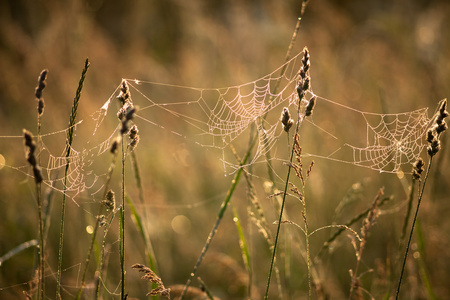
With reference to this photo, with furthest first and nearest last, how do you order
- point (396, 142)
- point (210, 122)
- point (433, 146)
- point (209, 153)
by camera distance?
point (210, 122) → point (209, 153) → point (396, 142) → point (433, 146)

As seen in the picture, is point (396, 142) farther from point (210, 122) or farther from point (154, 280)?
point (210, 122)

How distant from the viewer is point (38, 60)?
357cm

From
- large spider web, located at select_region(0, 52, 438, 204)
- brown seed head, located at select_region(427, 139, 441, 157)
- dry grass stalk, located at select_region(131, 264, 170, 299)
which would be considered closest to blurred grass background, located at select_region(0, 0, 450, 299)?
large spider web, located at select_region(0, 52, 438, 204)

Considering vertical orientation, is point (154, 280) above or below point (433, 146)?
below

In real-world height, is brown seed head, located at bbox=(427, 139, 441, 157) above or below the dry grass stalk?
above

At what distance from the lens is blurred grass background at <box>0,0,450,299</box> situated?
A: 234cm

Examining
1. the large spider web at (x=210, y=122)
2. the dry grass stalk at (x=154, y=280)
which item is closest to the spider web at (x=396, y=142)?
the large spider web at (x=210, y=122)

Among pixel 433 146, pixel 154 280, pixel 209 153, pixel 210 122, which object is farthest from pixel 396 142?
pixel 210 122

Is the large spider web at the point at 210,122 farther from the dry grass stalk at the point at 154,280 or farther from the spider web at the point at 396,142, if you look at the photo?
the dry grass stalk at the point at 154,280

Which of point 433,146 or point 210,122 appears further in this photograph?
point 210,122

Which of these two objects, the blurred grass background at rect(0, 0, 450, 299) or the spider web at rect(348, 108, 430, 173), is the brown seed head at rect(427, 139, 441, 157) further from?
the blurred grass background at rect(0, 0, 450, 299)

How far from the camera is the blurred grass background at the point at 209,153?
7.68ft

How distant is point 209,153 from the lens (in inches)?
144

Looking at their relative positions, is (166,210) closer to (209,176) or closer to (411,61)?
(209,176)
